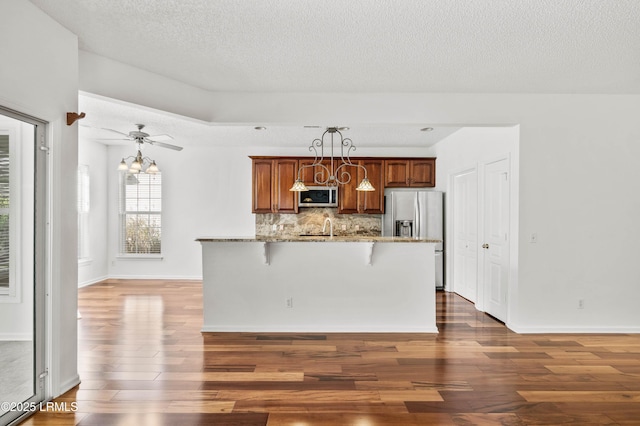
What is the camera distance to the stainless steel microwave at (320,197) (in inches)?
293

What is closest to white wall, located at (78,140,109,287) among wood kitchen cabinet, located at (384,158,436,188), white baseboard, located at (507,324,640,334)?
wood kitchen cabinet, located at (384,158,436,188)

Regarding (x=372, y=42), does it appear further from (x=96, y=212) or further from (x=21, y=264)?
(x=96, y=212)

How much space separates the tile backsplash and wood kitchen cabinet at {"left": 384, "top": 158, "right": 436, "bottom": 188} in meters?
0.82

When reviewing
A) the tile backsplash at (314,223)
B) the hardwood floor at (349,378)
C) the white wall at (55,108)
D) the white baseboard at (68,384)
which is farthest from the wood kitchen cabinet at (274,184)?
the white baseboard at (68,384)

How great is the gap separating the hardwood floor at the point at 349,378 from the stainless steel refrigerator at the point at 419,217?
7.26ft

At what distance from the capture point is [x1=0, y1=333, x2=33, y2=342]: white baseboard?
2488 mm

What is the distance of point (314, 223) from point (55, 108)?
5313 millimetres

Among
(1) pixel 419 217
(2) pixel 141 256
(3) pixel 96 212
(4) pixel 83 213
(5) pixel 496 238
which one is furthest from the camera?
(2) pixel 141 256

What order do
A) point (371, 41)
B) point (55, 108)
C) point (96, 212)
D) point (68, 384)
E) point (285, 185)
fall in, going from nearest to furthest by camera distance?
point (55, 108) → point (68, 384) → point (371, 41) → point (285, 185) → point (96, 212)

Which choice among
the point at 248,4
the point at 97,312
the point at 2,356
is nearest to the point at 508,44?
the point at 248,4

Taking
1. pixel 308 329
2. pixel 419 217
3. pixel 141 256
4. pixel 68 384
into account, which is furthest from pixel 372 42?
pixel 141 256

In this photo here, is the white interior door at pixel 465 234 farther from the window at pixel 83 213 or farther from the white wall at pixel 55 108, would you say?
the window at pixel 83 213

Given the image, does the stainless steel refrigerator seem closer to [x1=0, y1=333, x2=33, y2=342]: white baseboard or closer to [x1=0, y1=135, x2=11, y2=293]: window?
[x1=0, y1=333, x2=33, y2=342]: white baseboard

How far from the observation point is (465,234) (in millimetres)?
6188
